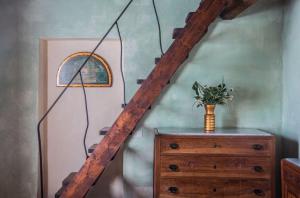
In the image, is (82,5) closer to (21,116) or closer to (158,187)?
(21,116)

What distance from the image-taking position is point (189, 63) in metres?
3.39

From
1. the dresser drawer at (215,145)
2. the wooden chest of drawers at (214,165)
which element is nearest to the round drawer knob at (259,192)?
the wooden chest of drawers at (214,165)

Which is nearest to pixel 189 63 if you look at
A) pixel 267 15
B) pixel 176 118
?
pixel 176 118

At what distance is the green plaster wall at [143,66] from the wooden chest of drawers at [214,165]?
0.62 meters

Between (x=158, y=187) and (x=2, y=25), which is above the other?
(x=2, y=25)

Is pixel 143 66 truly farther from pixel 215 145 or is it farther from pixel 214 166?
pixel 214 166

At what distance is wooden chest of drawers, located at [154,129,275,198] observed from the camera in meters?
2.77

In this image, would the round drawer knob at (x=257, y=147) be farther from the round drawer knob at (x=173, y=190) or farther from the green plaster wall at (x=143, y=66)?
the round drawer knob at (x=173, y=190)

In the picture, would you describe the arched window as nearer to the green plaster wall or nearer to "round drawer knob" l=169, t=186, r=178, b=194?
the green plaster wall

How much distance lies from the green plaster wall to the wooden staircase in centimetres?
63

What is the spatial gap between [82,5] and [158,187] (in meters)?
2.17

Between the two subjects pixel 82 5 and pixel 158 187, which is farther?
pixel 82 5

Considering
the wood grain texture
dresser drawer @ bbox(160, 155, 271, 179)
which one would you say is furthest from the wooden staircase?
dresser drawer @ bbox(160, 155, 271, 179)

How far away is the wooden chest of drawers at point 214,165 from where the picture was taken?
2.77m
